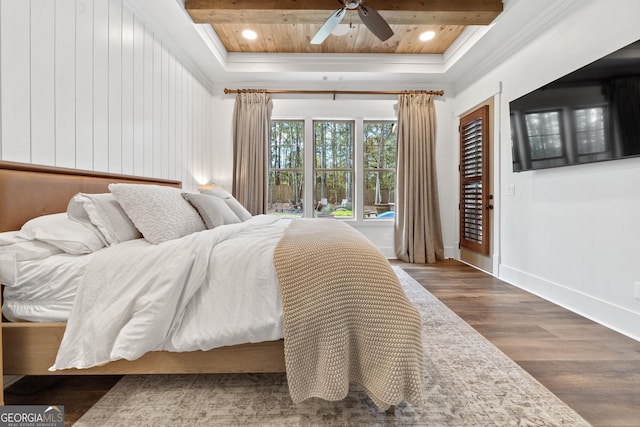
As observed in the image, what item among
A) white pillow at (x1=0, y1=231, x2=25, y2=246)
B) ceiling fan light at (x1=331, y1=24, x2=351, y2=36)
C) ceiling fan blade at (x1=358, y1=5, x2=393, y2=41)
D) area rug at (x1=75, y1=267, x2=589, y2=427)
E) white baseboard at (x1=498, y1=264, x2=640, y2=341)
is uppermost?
ceiling fan light at (x1=331, y1=24, x2=351, y2=36)

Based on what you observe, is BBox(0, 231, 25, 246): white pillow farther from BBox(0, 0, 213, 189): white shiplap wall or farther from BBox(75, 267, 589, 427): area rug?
BBox(75, 267, 589, 427): area rug

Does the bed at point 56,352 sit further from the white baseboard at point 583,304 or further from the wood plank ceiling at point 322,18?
the wood plank ceiling at point 322,18

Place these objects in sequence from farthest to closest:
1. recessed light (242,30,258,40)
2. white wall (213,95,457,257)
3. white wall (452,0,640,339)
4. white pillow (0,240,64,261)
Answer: white wall (213,95,457,257) → recessed light (242,30,258,40) → white wall (452,0,640,339) → white pillow (0,240,64,261)

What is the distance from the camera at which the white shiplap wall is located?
151 cm

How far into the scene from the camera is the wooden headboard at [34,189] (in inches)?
54.1

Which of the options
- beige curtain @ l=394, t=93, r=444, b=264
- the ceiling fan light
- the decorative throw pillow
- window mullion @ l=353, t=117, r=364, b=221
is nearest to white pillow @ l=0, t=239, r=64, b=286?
the decorative throw pillow

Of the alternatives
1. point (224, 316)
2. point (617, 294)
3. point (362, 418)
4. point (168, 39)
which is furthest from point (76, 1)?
point (617, 294)

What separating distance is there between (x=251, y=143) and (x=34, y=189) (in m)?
2.76

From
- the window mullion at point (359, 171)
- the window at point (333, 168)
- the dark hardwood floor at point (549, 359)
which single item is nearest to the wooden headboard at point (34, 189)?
the dark hardwood floor at point (549, 359)

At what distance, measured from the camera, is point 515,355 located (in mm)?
1677

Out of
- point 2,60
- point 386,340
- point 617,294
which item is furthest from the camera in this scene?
point 617,294

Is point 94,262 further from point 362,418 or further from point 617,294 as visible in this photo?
point 617,294

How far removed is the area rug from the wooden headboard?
969 mm

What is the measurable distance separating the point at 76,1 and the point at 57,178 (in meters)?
1.18
